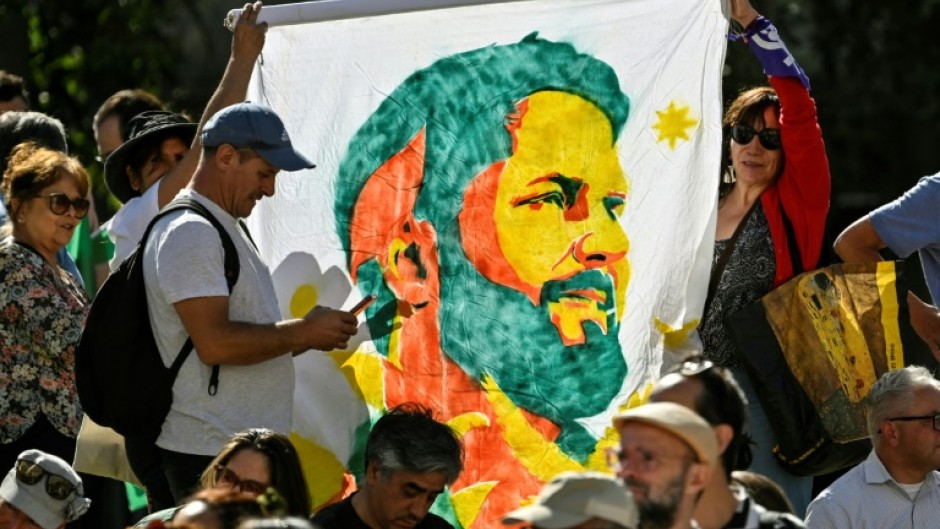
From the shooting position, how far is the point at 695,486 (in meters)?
4.12

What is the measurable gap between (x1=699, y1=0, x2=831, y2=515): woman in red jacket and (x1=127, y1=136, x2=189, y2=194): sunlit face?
2055mm

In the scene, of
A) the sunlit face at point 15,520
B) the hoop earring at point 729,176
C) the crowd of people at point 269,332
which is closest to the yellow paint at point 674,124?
the crowd of people at point 269,332

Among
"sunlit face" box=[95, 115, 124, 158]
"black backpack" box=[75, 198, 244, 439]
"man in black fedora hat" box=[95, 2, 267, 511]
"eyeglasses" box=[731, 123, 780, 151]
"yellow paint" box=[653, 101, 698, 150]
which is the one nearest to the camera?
"black backpack" box=[75, 198, 244, 439]

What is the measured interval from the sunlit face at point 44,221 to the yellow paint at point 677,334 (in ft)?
7.34

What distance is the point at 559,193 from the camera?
613 cm

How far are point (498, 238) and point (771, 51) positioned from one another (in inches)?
43.0

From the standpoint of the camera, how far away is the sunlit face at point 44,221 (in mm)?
6652

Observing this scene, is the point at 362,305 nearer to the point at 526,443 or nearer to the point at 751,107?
the point at 526,443

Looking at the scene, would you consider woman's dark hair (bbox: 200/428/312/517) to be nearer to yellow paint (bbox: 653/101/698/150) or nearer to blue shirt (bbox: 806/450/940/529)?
yellow paint (bbox: 653/101/698/150)

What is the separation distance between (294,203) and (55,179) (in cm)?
94

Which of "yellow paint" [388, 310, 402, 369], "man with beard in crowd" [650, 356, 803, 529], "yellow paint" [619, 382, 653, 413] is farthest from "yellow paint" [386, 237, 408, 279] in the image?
"man with beard in crowd" [650, 356, 803, 529]

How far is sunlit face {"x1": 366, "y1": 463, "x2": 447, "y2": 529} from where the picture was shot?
5688mm

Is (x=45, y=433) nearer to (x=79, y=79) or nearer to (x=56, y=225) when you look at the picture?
(x=56, y=225)

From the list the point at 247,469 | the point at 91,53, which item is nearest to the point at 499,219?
the point at 247,469
